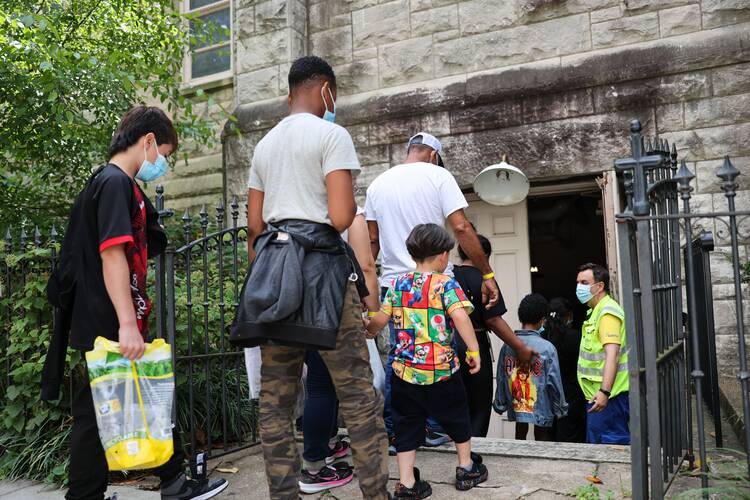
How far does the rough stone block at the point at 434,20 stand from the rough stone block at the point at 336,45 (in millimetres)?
838

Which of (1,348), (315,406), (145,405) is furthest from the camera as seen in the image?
(1,348)

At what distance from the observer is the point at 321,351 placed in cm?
275

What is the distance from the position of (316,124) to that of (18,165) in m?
Result: 5.23

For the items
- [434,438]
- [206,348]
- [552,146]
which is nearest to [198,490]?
[206,348]

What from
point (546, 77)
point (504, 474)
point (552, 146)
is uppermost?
point (546, 77)

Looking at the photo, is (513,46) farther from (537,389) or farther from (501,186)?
(537,389)

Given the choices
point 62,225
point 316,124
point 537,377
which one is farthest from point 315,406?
point 62,225

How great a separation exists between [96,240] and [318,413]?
1506mm

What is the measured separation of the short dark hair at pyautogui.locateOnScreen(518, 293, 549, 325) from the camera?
5.16 meters

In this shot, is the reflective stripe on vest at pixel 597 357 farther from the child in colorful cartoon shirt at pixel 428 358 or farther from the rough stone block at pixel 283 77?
the rough stone block at pixel 283 77

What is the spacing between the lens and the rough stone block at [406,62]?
7.18 meters

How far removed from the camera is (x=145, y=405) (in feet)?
8.89

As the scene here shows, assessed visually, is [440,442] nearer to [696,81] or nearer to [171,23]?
[696,81]

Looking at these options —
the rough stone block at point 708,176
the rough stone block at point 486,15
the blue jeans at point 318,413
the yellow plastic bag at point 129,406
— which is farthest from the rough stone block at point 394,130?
the yellow plastic bag at point 129,406
